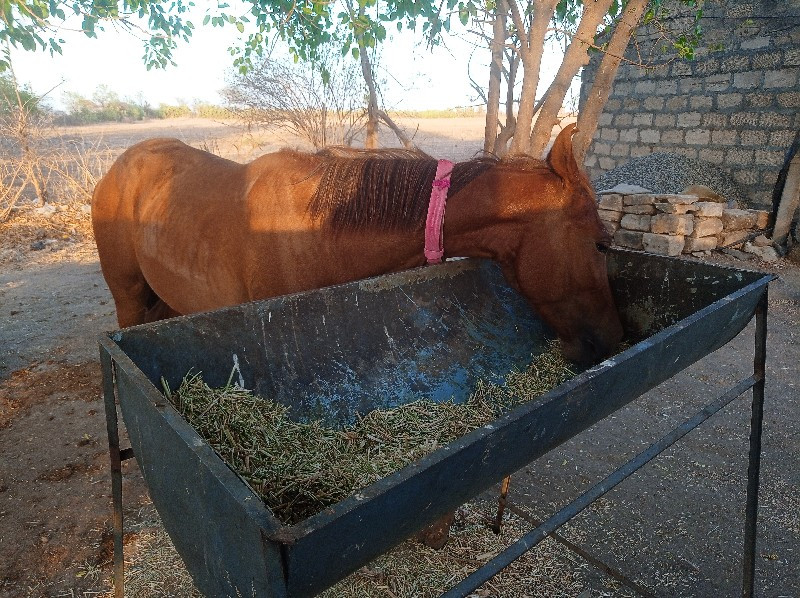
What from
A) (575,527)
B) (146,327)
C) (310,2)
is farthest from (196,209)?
(575,527)

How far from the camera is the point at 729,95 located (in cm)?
812

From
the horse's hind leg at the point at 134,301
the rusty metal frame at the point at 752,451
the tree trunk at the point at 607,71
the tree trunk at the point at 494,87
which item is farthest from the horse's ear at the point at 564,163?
the tree trunk at the point at 494,87

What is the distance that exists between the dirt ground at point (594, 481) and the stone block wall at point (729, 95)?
14.2 feet

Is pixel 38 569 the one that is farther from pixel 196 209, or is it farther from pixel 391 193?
pixel 391 193

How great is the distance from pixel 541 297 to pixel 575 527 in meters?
1.20

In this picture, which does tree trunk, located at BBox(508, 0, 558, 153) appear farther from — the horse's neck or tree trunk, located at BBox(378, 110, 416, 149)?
the horse's neck

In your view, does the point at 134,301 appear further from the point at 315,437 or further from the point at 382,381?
the point at 315,437

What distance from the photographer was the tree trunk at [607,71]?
4.40m

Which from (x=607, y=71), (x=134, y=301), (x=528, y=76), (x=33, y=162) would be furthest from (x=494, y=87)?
(x=33, y=162)

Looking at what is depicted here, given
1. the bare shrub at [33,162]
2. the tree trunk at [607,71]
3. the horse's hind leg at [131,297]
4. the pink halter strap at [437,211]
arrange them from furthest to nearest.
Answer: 1. the bare shrub at [33,162]
2. the tree trunk at [607,71]
3. the horse's hind leg at [131,297]
4. the pink halter strap at [437,211]

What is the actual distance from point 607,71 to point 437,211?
354 cm

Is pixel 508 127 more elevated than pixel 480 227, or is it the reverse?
pixel 508 127

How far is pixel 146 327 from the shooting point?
1.56 metres

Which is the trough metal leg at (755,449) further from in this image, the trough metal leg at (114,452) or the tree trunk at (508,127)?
the tree trunk at (508,127)
